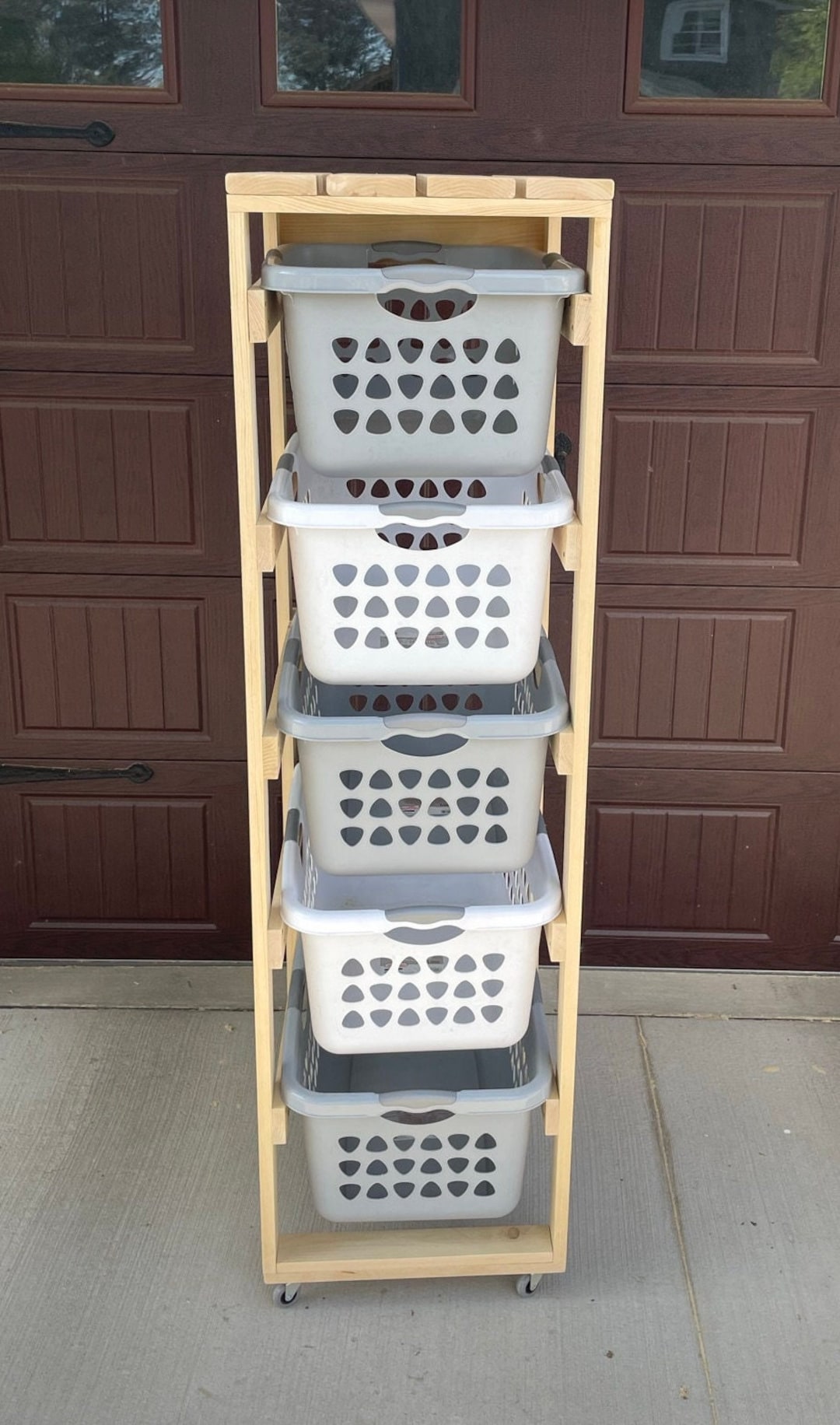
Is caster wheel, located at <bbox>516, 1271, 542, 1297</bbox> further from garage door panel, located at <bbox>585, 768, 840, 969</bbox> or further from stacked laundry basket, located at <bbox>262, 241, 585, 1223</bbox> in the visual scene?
garage door panel, located at <bbox>585, 768, 840, 969</bbox>

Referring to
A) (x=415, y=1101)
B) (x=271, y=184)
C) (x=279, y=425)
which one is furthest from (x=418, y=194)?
(x=415, y=1101)

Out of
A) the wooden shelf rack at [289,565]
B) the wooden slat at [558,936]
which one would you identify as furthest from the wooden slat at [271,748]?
the wooden slat at [558,936]

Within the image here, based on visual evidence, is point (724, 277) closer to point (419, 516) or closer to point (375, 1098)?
point (419, 516)

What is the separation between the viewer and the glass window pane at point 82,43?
8.36 feet

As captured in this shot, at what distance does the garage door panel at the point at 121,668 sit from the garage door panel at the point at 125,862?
0.07 m

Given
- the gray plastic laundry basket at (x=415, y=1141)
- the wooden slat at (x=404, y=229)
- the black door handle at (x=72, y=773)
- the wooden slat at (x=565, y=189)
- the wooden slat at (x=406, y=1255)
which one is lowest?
the wooden slat at (x=406, y=1255)

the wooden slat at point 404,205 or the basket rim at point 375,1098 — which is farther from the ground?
the wooden slat at point 404,205

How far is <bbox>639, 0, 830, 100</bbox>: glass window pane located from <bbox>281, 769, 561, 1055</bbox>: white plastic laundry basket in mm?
1547

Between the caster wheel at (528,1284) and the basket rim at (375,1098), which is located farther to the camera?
the caster wheel at (528,1284)

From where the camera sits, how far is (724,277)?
268cm

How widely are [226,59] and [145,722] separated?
1.36 metres

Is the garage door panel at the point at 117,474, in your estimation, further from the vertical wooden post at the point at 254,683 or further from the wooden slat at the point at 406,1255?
the wooden slat at the point at 406,1255

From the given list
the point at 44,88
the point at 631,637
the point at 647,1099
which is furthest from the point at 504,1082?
the point at 44,88

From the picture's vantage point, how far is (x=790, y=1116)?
8.83ft
